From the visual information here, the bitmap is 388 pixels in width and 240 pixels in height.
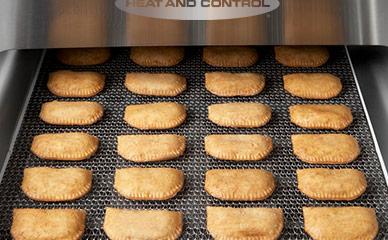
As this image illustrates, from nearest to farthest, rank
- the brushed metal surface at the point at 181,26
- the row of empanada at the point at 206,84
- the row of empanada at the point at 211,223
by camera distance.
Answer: the row of empanada at the point at 211,223 < the brushed metal surface at the point at 181,26 < the row of empanada at the point at 206,84

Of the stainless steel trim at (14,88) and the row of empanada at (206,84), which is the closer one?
the stainless steel trim at (14,88)

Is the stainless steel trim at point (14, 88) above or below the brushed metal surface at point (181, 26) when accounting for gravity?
below

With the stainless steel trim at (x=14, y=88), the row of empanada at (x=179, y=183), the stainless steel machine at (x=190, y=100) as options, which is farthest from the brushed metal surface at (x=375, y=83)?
the stainless steel trim at (x=14, y=88)

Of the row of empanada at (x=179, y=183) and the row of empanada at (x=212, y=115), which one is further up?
the row of empanada at (x=212, y=115)

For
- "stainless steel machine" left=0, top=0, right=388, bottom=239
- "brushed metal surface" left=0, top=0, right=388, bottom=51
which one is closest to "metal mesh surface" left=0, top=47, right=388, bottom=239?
"stainless steel machine" left=0, top=0, right=388, bottom=239

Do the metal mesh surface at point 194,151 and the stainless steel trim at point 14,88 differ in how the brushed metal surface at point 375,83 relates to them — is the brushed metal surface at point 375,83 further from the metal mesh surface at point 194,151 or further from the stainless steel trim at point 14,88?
the stainless steel trim at point 14,88

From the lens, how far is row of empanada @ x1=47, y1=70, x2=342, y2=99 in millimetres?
1456

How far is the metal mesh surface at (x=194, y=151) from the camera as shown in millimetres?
1220

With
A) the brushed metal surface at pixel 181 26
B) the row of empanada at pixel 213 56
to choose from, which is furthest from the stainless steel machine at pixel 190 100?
the row of empanada at pixel 213 56

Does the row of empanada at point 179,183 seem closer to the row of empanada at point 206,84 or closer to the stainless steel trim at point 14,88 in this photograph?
the stainless steel trim at point 14,88

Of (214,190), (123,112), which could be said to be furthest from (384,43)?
(123,112)

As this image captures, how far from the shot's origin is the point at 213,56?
156 cm

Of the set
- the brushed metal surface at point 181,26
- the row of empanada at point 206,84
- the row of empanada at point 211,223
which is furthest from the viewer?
the row of empanada at point 206,84

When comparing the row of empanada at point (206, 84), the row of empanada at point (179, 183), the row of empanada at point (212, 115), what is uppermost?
the row of empanada at point (206, 84)
